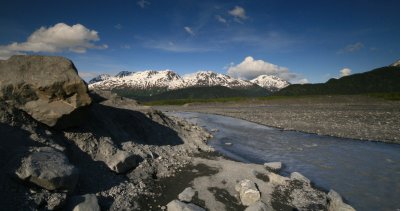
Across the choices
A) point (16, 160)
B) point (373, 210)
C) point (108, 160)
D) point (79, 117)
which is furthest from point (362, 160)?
point (16, 160)

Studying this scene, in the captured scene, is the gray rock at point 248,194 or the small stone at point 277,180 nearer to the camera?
the gray rock at point 248,194

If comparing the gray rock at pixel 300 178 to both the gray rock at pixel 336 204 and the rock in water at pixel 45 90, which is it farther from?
the rock in water at pixel 45 90

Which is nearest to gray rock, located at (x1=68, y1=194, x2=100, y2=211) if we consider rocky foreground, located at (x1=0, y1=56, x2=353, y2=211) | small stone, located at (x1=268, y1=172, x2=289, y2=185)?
rocky foreground, located at (x1=0, y1=56, x2=353, y2=211)

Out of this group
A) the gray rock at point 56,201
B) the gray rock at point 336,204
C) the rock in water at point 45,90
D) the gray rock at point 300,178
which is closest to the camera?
the gray rock at point 56,201

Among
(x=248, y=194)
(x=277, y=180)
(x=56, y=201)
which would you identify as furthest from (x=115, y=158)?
(x=277, y=180)

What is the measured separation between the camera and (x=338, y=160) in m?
23.7

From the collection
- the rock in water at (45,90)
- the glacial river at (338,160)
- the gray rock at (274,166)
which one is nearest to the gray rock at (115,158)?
the rock in water at (45,90)

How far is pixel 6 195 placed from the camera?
10891 mm

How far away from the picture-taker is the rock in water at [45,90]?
1584 cm

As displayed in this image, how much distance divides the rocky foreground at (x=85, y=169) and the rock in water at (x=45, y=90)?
0.05 meters

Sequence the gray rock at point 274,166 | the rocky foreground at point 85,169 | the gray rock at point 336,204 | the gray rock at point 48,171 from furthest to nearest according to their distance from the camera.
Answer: the gray rock at point 274,166
the gray rock at point 336,204
the rocky foreground at point 85,169
the gray rock at point 48,171

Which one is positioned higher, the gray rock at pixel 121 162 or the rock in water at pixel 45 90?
the rock in water at pixel 45 90

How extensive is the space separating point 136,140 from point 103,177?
7.91 metres

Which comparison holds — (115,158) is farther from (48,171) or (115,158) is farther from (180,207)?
(180,207)
